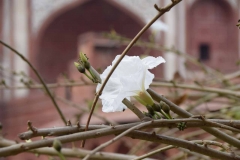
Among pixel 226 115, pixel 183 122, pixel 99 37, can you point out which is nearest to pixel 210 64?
pixel 99 37

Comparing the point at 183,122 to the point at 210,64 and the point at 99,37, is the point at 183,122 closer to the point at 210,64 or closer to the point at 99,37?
the point at 99,37

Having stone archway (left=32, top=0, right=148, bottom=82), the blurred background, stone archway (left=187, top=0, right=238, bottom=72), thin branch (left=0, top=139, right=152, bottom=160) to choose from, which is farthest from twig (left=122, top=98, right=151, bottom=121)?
stone archway (left=32, top=0, right=148, bottom=82)

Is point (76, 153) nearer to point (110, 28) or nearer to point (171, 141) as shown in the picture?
point (171, 141)

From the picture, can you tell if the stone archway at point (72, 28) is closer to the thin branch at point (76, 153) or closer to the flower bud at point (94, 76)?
the thin branch at point (76, 153)

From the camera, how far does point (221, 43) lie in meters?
4.54

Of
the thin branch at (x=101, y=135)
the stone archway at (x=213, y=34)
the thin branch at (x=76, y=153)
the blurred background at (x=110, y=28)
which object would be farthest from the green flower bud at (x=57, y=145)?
the stone archway at (x=213, y=34)

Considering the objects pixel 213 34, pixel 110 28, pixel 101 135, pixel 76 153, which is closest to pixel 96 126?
pixel 101 135

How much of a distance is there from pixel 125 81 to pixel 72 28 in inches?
190

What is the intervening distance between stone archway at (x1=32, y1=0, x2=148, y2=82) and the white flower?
445cm

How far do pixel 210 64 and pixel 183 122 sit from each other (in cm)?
431

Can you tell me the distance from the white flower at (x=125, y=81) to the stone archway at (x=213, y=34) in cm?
421

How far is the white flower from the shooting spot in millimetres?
270

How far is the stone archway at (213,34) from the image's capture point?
4.46 m

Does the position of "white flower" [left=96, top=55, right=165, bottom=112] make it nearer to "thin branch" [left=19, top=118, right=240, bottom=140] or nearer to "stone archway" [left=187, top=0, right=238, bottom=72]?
"thin branch" [left=19, top=118, right=240, bottom=140]
